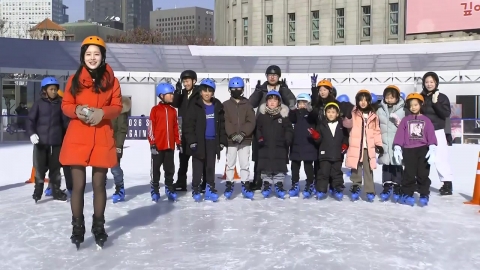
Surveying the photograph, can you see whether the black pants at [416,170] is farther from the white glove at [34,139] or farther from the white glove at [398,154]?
the white glove at [34,139]

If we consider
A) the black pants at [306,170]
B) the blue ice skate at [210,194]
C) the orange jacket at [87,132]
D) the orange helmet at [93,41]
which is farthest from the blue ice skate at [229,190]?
the orange helmet at [93,41]

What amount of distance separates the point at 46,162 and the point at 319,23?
3694cm

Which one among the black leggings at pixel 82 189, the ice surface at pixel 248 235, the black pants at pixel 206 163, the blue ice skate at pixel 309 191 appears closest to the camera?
the ice surface at pixel 248 235

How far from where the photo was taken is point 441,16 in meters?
32.7

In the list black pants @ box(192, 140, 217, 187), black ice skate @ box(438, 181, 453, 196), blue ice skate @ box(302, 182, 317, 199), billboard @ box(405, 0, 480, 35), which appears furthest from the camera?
billboard @ box(405, 0, 480, 35)

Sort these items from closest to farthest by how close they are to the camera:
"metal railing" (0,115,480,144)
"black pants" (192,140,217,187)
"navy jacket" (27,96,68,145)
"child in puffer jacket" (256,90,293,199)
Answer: "navy jacket" (27,96,68,145) < "black pants" (192,140,217,187) < "child in puffer jacket" (256,90,293,199) < "metal railing" (0,115,480,144)

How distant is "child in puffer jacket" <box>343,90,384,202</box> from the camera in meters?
6.34

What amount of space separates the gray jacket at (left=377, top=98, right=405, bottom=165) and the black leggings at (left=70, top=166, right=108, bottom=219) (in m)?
3.59

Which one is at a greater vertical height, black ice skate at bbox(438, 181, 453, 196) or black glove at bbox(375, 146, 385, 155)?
black glove at bbox(375, 146, 385, 155)

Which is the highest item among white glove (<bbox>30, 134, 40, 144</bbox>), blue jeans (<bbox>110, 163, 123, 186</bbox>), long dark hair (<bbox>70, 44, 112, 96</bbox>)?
long dark hair (<bbox>70, 44, 112, 96</bbox>)

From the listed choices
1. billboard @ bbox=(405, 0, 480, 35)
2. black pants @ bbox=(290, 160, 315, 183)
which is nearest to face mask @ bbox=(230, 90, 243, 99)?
black pants @ bbox=(290, 160, 315, 183)

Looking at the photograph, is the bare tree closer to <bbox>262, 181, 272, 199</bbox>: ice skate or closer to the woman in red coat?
<bbox>262, 181, 272, 199</bbox>: ice skate

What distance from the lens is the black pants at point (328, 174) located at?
6.37 m

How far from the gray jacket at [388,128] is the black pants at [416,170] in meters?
0.22
